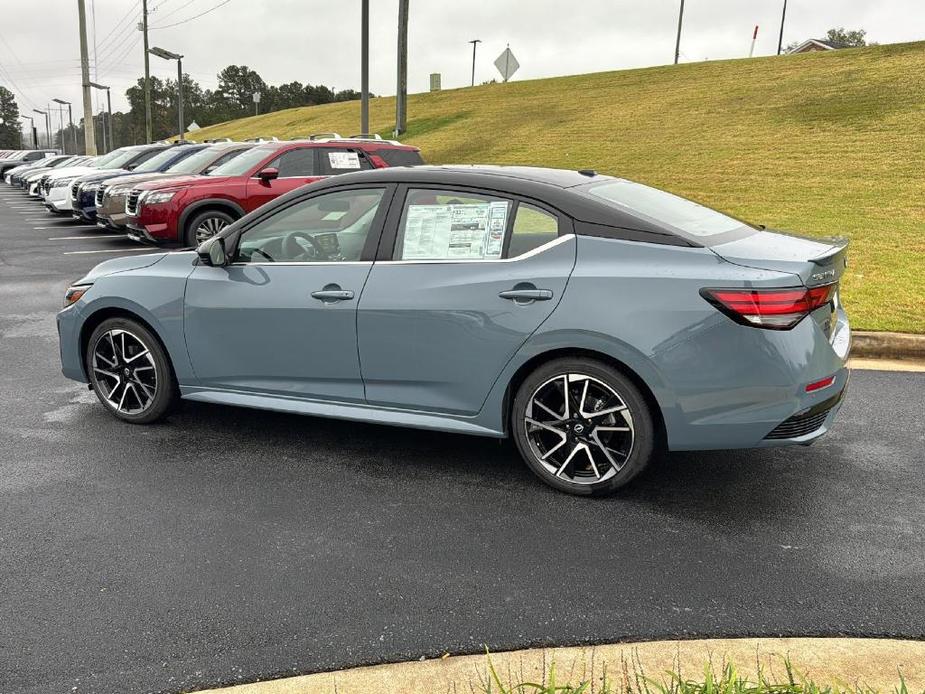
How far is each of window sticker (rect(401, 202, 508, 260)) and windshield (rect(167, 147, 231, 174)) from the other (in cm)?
1157

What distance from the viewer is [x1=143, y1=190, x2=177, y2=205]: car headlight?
42.1 feet

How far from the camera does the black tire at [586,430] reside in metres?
4.11

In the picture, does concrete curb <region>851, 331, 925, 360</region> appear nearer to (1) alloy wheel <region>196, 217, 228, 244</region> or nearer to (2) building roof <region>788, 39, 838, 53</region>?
(1) alloy wheel <region>196, 217, 228, 244</region>

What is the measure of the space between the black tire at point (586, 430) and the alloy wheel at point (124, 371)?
239 centimetres

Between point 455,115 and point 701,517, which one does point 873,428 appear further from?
point 455,115

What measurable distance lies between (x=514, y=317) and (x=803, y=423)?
1399 millimetres

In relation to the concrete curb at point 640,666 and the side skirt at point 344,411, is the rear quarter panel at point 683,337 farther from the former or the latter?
the concrete curb at point 640,666

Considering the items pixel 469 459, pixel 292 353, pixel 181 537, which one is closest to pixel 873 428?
pixel 469 459

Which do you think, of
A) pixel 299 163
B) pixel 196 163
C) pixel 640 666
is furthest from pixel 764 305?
pixel 196 163

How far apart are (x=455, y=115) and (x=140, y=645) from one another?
3608 cm

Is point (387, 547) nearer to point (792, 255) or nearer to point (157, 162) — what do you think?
point (792, 255)

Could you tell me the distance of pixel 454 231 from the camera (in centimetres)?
450

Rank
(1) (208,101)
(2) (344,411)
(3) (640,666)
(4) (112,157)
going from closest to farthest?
(3) (640,666) → (2) (344,411) → (4) (112,157) → (1) (208,101)

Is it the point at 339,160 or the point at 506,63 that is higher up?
the point at 506,63
